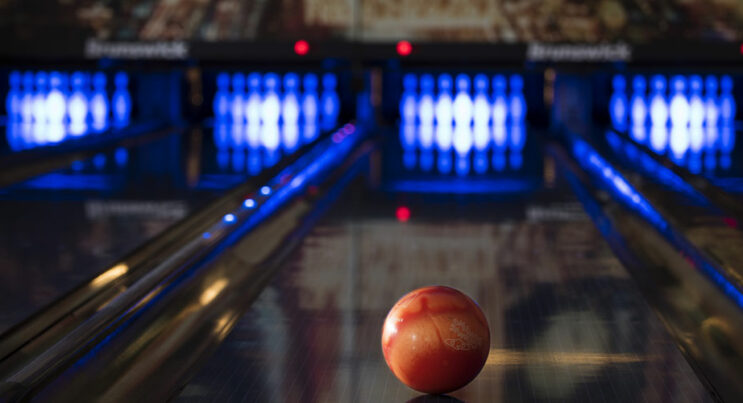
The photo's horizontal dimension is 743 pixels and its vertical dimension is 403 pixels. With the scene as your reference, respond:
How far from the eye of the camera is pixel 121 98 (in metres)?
6.96

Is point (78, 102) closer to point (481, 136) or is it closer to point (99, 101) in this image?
point (99, 101)

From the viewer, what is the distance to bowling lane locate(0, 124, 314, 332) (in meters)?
2.62

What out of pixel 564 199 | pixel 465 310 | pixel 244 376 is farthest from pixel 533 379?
pixel 564 199

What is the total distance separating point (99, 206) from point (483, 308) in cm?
198

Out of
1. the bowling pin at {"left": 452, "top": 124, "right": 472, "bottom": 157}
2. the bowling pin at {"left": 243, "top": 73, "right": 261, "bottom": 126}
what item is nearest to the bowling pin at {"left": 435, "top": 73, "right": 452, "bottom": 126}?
the bowling pin at {"left": 452, "top": 124, "right": 472, "bottom": 157}

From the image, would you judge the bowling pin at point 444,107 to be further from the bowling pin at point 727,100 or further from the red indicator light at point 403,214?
the red indicator light at point 403,214

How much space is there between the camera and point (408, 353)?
5.48ft

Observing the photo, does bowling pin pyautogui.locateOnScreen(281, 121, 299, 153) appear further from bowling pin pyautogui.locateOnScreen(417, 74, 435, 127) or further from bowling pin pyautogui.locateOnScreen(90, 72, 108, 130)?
bowling pin pyautogui.locateOnScreen(90, 72, 108, 130)

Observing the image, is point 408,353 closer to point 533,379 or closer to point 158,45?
point 533,379

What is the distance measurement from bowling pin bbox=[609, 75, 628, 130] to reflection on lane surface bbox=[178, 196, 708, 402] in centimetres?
346

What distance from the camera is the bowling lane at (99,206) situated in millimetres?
2621

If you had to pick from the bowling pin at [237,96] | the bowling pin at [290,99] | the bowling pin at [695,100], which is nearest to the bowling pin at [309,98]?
the bowling pin at [290,99]

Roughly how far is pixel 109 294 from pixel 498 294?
101cm

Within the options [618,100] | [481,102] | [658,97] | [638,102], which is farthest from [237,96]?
[658,97]
